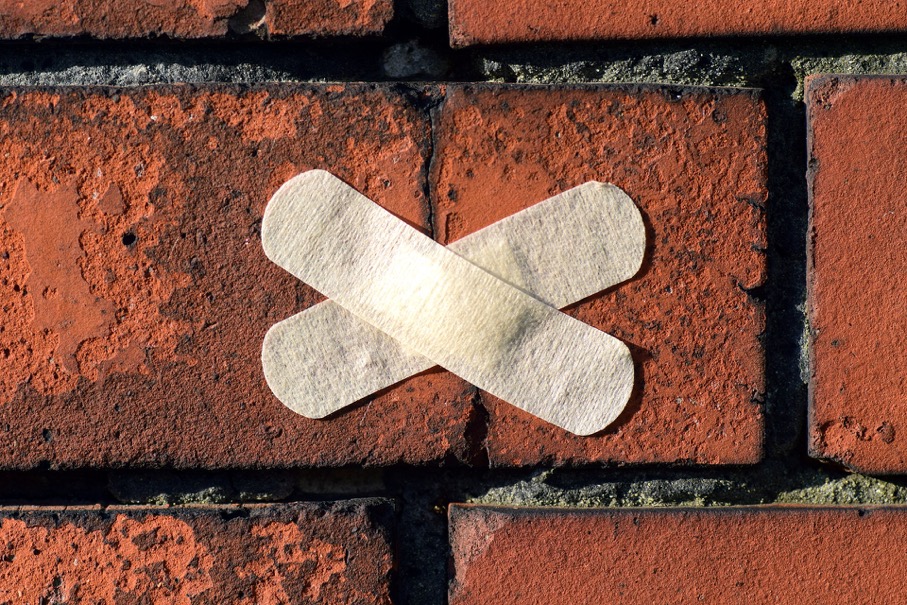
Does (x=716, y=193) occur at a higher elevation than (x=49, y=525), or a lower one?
higher

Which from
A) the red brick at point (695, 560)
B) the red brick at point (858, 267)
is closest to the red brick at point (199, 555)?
the red brick at point (695, 560)

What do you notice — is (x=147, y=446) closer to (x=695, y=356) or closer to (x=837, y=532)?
(x=695, y=356)

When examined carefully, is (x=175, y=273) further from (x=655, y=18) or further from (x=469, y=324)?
(x=655, y=18)

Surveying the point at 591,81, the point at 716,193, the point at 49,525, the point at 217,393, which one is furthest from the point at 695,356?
the point at 49,525

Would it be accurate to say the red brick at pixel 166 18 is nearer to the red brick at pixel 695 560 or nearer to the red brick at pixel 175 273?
the red brick at pixel 175 273

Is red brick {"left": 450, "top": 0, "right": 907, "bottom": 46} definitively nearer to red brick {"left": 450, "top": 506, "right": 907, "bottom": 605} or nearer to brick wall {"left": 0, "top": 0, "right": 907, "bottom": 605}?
brick wall {"left": 0, "top": 0, "right": 907, "bottom": 605}

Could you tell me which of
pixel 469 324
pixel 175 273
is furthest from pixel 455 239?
pixel 175 273

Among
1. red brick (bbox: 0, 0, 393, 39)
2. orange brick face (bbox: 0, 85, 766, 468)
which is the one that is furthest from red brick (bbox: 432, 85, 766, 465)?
red brick (bbox: 0, 0, 393, 39)
